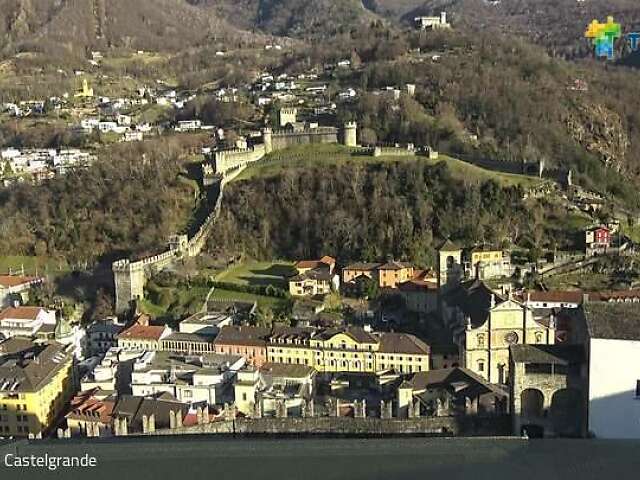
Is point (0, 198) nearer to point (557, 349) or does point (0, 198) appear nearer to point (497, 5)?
point (557, 349)

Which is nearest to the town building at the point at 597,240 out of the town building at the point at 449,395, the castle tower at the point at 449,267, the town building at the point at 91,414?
the castle tower at the point at 449,267

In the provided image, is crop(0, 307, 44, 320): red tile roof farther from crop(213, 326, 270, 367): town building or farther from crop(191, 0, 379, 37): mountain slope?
crop(191, 0, 379, 37): mountain slope

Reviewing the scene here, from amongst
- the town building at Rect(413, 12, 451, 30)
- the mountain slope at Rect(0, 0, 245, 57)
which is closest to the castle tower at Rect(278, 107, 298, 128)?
the town building at Rect(413, 12, 451, 30)

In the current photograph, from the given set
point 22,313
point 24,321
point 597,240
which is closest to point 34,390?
point 24,321

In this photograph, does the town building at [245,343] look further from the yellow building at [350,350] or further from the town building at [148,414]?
the town building at [148,414]

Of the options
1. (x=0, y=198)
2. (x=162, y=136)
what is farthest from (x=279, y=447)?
(x=162, y=136)

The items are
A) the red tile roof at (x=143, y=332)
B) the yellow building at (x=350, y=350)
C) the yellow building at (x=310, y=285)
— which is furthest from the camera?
the yellow building at (x=310, y=285)
